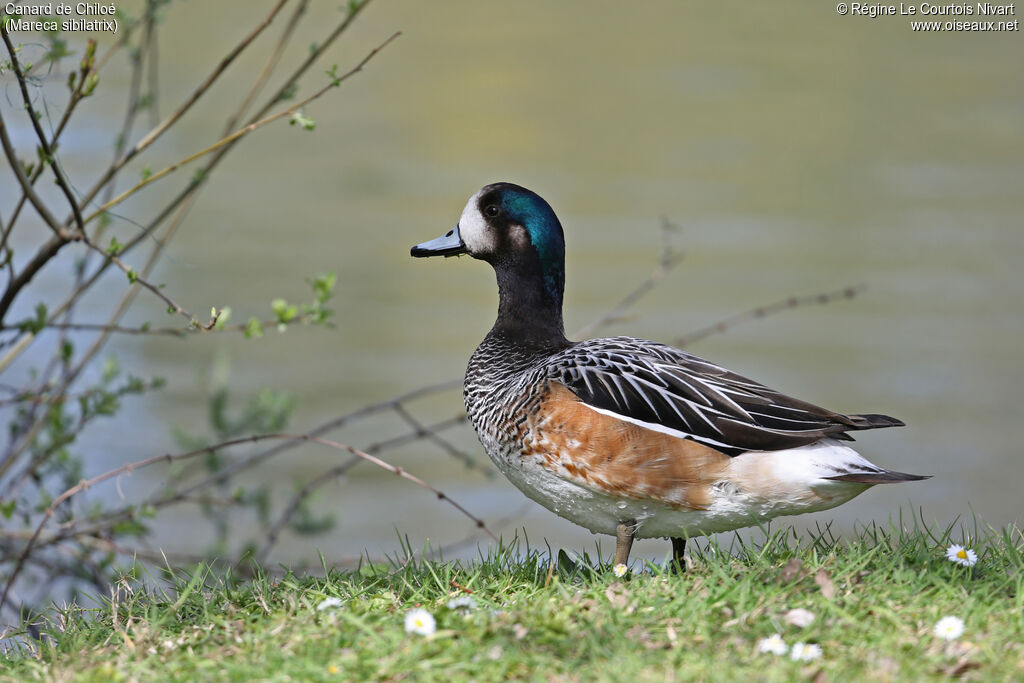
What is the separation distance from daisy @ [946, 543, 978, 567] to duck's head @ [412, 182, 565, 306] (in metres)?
1.62

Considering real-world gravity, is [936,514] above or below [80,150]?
below

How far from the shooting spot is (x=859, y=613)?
10.9ft

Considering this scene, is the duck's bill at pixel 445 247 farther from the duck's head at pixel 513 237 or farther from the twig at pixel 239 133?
the twig at pixel 239 133

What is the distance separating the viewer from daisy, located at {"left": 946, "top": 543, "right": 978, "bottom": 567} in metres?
3.72

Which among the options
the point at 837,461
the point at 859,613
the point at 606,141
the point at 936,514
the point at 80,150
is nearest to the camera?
the point at 859,613

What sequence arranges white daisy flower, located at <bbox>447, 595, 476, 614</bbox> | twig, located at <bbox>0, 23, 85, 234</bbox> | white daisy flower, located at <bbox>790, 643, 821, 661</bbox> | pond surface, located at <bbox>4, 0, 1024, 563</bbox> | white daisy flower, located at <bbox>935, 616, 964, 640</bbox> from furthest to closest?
1. pond surface, located at <bbox>4, 0, 1024, 563</bbox>
2. twig, located at <bbox>0, 23, 85, 234</bbox>
3. white daisy flower, located at <bbox>447, 595, 476, 614</bbox>
4. white daisy flower, located at <bbox>935, 616, 964, 640</bbox>
5. white daisy flower, located at <bbox>790, 643, 821, 661</bbox>

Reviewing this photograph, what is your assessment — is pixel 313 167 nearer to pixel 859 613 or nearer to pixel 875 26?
pixel 875 26

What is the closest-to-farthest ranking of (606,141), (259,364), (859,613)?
(859,613), (259,364), (606,141)

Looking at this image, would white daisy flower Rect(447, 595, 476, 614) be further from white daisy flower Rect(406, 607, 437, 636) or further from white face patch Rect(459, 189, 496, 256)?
white face patch Rect(459, 189, 496, 256)

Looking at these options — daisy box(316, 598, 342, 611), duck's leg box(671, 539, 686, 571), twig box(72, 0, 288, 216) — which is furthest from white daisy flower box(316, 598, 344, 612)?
twig box(72, 0, 288, 216)

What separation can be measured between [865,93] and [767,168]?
3621mm

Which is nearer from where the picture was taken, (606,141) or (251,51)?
(606,141)

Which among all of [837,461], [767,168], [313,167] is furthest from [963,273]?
[837,461]

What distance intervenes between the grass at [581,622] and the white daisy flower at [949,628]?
→ 0.02 metres
